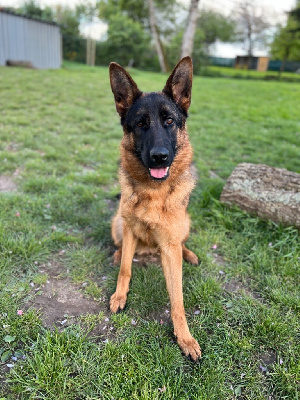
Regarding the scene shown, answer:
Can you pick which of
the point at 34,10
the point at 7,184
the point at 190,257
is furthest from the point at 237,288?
the point at 34,10

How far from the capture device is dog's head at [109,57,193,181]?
2254 mm

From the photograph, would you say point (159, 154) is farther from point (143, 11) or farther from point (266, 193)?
point (143, 11)

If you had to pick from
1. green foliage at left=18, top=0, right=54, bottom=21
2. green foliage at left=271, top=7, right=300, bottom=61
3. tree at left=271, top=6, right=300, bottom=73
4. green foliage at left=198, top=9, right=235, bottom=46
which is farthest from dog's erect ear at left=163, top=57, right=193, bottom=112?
green foliage at left=198, top=9, right=235, bottom=46

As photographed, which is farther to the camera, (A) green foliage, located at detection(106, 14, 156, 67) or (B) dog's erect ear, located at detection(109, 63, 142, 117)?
(A) green foliage, located at detection(106, 14, 156, 67)

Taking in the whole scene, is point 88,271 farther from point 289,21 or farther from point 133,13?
point 289,21

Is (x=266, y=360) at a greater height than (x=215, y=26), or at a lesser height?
lesser

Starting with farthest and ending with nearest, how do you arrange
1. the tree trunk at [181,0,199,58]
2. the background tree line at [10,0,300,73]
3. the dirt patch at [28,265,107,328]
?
the background tree line at [10,0,300,73]
the tree trunk at [181,0,199,58]
the dirt patch at [28,265,107,328]

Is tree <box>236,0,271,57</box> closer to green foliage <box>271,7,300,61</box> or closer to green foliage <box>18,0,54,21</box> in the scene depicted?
green foliage <box>271,7,300,61</box>

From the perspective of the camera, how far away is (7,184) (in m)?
4.16

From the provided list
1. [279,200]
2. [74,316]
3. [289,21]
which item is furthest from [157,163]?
[289,21]

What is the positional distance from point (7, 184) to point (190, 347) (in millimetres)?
3477

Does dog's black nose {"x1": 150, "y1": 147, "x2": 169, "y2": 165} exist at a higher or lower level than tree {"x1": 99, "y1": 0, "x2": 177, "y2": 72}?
lower

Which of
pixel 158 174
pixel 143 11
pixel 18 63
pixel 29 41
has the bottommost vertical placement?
pixel 158 174

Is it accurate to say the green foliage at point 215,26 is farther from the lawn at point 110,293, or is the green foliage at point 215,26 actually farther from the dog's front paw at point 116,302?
the dog's front paw at point 116,302
